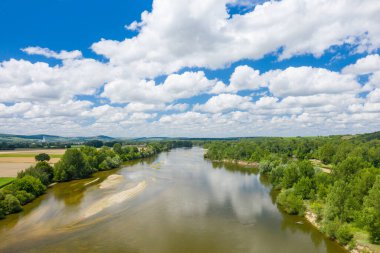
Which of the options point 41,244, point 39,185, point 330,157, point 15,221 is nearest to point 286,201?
point 41,244

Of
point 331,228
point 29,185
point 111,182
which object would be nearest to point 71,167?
point 111,182

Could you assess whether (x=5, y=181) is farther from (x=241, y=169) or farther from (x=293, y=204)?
(x=241, y=169)

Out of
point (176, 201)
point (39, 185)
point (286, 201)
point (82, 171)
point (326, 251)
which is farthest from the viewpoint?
point (82, 171)

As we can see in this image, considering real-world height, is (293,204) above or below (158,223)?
above

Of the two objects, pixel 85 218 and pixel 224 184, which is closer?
pixel 85 218

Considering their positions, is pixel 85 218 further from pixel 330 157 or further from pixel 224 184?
pixel 330 157

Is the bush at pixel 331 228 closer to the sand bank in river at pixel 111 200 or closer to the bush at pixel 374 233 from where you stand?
the bush at pixel 374 233

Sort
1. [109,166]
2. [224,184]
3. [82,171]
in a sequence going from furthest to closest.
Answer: [109,166] < [82,171] < [224,184]
